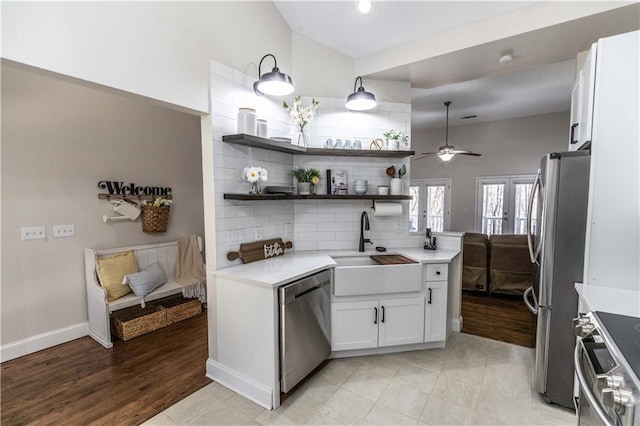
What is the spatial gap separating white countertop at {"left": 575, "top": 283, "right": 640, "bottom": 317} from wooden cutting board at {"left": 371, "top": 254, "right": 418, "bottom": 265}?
3.89ft

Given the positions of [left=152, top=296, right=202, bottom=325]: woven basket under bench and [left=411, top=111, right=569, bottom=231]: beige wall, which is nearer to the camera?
[left=152, top=296, right=202, bottom=325]: woven basket under bench

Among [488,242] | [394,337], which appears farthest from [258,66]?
[488,242]

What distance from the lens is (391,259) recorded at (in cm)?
276

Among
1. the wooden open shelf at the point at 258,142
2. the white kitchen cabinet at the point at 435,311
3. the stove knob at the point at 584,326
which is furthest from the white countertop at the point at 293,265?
the stove knob at the point at 584,326

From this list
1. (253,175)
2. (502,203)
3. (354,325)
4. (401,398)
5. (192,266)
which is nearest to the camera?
(401,398)

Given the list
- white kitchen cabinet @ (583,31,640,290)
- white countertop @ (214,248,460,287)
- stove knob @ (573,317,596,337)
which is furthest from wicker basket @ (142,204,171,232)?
white kitchen cabinet @ (583,31,640,290)

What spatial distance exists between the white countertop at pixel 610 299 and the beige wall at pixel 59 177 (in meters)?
4.05

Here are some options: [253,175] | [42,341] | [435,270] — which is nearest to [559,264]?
[435,270]

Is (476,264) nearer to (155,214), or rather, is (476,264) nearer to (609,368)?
(609,368)

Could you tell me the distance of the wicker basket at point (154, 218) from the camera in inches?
133

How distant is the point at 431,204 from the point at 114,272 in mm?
6799

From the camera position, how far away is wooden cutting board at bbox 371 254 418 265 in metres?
2.65

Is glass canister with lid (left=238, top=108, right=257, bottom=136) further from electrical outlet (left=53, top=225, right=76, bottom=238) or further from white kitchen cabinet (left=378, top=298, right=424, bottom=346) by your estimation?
electrical outlet (left=53, top=225, right=76, bottom=238)

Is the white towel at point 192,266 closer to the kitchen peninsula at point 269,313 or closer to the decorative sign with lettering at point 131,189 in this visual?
the decorative sign with lettering at point 131,189
